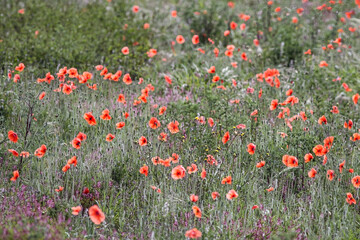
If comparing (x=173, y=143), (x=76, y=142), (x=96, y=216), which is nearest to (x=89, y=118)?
(x=76, y=142)

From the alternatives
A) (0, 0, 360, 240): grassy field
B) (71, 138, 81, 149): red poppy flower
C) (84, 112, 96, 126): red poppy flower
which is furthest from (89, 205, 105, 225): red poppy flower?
(84, 112, 96, 126): red poppy flower

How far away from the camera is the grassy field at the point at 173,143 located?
10.3ft

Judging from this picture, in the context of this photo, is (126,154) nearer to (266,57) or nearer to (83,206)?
(83,206)

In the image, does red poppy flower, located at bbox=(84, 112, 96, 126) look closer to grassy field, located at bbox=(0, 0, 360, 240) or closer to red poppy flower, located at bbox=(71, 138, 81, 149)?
grassy field, located at bbox=(0, 0, 360, 240)

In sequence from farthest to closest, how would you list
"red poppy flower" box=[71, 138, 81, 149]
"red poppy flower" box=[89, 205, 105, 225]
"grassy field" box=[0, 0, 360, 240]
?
"red poppy flower" box=[71, 138, 81, 149]
"grassy field" box=[0, 0, 360, 240]
"red poppy flower" box=[89, 205, 105, 225]

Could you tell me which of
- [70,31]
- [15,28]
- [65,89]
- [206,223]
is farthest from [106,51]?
[206,223]

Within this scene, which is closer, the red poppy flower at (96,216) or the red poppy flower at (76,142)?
the red poppy flower at (96,216)

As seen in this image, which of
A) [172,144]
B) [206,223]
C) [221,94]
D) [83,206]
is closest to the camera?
[206,223]

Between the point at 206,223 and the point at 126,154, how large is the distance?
3.29 feet

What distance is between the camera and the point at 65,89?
4.15 meters

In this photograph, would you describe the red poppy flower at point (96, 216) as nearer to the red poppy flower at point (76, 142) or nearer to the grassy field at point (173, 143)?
the grassy field at point (173, 143)

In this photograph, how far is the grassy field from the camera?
124 inches

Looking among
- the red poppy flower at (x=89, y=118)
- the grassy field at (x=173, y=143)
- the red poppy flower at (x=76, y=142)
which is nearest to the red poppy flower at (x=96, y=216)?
the grassy field at (x=173, y=143)

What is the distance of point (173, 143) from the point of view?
3994 millimetres
